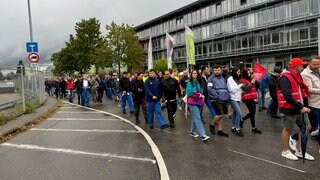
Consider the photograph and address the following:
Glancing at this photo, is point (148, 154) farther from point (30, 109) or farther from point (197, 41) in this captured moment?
point (197, 41)

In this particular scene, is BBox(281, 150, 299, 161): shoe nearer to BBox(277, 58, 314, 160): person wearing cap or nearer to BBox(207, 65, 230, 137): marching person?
BBox(277, 58, 314, 160): person wearing cap

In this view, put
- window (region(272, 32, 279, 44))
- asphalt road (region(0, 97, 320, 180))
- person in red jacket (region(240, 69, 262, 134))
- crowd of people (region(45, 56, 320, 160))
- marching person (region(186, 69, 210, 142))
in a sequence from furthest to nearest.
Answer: window (region(272, 32, 279, 44)) → person in red jacket (region(240, 69, 262, 134)) → marching person (region(186, 69, 210, 142)) → crowd of people (region(45, 56, 320, 160)) → asphalt road (region(0, 97, 320, 180))

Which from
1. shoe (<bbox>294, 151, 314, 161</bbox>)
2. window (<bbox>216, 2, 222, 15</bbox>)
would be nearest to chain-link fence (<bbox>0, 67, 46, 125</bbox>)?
shoe (<bbox>294, 151, 314, 161</bbox>)

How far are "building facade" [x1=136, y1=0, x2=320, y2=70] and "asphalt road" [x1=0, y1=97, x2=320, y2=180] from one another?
98.9 ft

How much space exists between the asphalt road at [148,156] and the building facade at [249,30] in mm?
30137

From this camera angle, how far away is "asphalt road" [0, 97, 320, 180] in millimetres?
5297

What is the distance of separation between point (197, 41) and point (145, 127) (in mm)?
51264

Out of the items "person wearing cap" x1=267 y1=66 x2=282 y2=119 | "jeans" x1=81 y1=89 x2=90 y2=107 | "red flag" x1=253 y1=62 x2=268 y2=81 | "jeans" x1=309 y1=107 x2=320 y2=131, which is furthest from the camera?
"jeans" x1=81 y1=89 x2=90 y2=107

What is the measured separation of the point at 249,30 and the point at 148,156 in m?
44.8

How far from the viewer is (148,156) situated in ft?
21.1

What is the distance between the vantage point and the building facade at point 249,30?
4131 centimetres

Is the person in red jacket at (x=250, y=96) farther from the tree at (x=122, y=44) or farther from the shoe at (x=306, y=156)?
the tree at (x=122, y=44)

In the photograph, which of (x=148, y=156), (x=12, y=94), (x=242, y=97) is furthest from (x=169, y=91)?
(x=12, y=94)

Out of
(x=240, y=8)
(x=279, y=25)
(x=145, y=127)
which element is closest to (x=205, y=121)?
(x=145, y=127)
